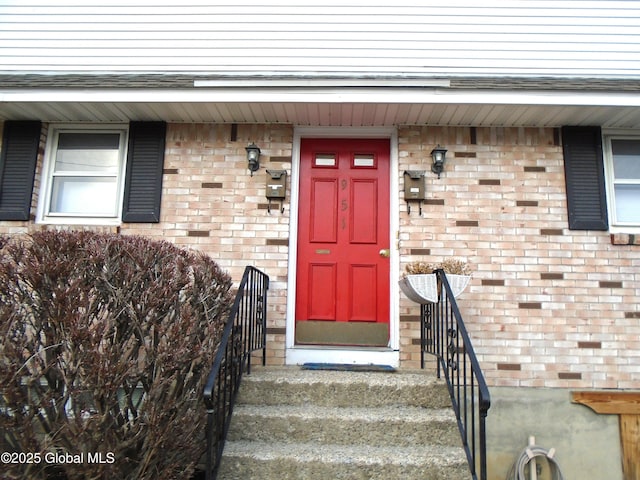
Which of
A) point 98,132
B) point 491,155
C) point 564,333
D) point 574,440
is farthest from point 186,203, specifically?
point 574,440

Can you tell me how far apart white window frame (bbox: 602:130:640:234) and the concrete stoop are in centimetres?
232

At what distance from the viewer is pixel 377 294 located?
4531 millimetres

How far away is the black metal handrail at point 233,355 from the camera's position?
108 inches

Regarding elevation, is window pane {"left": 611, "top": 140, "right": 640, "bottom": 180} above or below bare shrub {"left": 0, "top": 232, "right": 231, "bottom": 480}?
above

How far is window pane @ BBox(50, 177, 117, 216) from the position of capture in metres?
4.67

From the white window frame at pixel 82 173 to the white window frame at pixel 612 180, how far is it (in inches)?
182

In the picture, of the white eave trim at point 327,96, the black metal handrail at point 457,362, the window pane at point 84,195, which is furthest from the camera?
the window pane at point 84,195

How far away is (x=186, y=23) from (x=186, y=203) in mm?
2011

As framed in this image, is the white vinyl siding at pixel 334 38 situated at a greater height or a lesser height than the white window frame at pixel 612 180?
greater

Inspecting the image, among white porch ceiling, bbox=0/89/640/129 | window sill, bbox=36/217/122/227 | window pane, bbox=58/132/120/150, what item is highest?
white porch ceiling, bbox=0/89/640/129

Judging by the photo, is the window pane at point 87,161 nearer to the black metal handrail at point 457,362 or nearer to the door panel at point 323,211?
the door panel at point 323,211

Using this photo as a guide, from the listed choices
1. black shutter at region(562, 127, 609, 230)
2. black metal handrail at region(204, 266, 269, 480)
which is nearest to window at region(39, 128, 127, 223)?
black metal handrail at region(204, 266, 269, 480)

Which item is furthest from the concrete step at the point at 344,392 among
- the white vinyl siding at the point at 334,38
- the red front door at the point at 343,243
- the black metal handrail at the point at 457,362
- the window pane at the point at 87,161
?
the white vinyl siding at the point at 334,38

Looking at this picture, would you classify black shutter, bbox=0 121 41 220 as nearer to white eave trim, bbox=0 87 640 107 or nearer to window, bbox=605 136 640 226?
white eave trim, bbox=0 87 640 107
